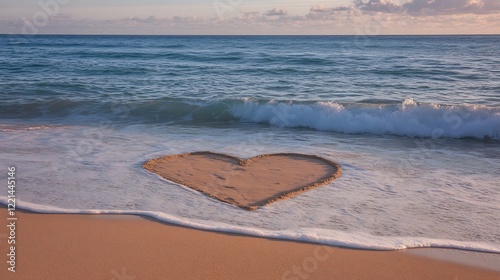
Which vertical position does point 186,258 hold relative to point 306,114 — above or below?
below

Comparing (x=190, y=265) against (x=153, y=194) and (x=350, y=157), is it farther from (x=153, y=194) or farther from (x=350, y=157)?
(x=350, y=157)

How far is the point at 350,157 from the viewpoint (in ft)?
24.9

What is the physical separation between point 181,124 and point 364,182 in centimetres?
599

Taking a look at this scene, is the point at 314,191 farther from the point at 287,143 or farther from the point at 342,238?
the point at 287,143

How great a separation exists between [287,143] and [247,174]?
2.69 metres

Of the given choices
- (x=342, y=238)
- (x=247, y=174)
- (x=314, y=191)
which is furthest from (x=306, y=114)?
(x=342, y=238)

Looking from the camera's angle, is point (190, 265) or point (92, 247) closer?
point (190, 265)

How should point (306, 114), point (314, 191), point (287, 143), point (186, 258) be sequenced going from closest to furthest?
point (186, 258), point (314, 191), point (287, 143), point (306, 114)

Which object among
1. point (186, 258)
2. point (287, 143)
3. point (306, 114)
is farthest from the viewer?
point (306, 114)

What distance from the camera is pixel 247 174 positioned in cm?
636

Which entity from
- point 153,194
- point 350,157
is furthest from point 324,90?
point 153,194

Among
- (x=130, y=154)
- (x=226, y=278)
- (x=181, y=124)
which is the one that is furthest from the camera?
(x=181, y=124)

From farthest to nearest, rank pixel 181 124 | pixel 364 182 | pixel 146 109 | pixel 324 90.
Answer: pixel 324 90
pixel 146 109
pixel 181 124
pixel 364 182

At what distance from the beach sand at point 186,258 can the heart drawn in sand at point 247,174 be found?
3.44 ft
